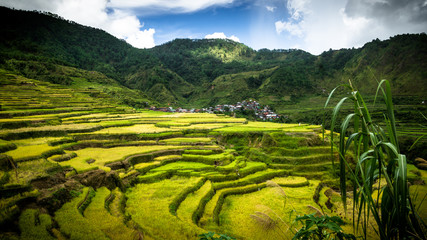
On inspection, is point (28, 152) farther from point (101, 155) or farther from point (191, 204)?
point (191, 204)

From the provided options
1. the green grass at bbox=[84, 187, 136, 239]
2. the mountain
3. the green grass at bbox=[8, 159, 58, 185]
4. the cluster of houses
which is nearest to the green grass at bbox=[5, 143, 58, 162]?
the green grass at bbox=[8, 159, 58, 185]

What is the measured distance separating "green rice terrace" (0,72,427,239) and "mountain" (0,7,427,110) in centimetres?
5756

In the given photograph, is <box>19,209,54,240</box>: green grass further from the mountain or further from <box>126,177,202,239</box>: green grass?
the mountain

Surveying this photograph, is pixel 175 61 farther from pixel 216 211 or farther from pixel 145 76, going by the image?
pixel 216 211

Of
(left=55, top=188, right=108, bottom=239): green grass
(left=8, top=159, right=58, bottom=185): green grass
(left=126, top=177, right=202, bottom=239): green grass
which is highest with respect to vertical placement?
(left=8, top=159, right=58, bottom=185): green grass

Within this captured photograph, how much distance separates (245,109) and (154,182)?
212 ft

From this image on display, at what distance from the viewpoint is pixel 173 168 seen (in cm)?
1983

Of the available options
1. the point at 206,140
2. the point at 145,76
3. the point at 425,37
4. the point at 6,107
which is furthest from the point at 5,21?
the point at 425,37

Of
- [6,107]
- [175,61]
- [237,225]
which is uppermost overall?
[175,61]

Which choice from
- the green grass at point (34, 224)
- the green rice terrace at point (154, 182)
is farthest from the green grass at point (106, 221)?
the green grass at point (34, 224)

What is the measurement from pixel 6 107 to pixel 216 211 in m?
33.5

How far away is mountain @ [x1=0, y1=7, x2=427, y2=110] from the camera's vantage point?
8712 centimetres

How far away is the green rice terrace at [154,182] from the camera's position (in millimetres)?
9648

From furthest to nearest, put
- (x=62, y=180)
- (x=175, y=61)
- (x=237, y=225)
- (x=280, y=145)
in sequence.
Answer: (x=175, y=61)
(x=280, y=145)
(x=237, y=225)
(x=62, y=180)
